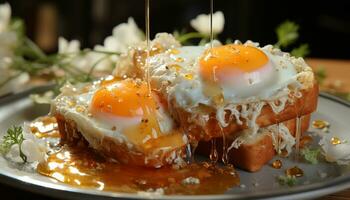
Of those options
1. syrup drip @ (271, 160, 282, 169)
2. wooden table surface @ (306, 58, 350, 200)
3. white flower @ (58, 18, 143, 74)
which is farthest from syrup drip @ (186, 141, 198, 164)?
wooden table surface @ (306, 58, 350, 200)

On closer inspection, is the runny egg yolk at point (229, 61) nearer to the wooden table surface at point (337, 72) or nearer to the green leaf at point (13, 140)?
A: the green leaf at point (13, 140)

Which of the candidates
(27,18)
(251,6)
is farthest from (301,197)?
(27,18)

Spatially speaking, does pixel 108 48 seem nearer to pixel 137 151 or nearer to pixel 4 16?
pixel 4 16

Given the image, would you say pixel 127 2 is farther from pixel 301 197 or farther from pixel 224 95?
pixel 301 197

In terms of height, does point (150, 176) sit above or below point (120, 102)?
below

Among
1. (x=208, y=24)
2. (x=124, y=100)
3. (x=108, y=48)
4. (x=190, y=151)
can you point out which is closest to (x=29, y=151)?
(x=124, y=100)

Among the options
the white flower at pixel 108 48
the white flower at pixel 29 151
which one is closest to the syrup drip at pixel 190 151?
the white flower at pixel 29 151
